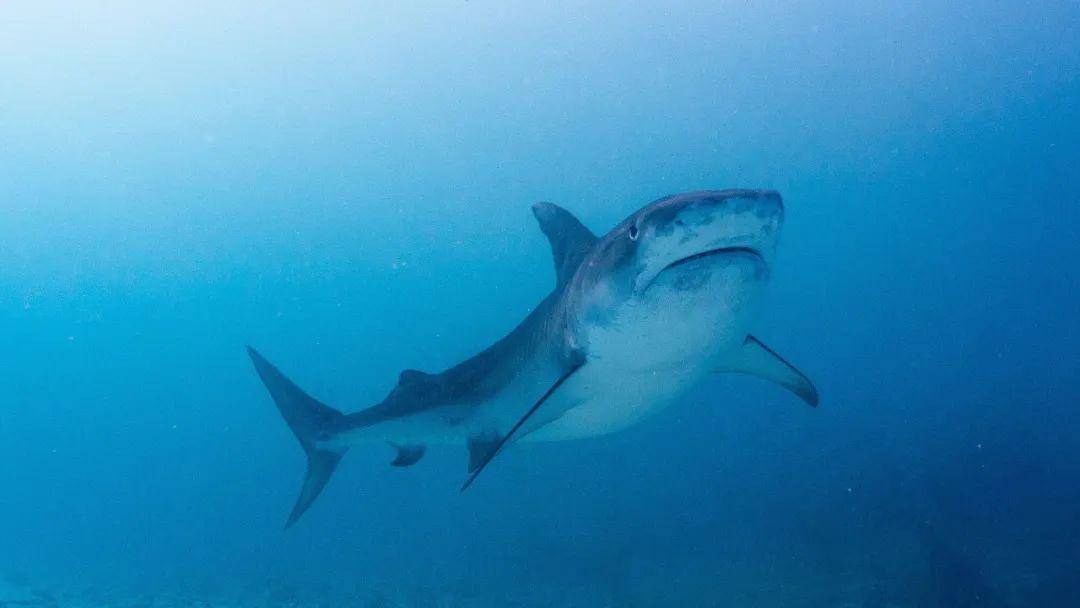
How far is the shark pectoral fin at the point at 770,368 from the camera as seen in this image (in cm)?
499

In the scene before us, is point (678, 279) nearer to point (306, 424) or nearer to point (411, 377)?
point (411, 377)

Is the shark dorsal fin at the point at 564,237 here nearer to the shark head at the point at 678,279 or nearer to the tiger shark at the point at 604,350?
the tiger shark at the point at 604,350

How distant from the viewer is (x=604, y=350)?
410 centimetres

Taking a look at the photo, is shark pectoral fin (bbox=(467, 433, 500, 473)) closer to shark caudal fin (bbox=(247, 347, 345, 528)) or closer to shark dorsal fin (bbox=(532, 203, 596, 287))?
shark dorsal fin (bbox=(532, 203, 596, 287))

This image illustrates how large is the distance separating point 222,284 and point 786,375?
105m

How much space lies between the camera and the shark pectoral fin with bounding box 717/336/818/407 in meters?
4.99

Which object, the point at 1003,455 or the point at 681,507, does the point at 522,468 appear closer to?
the point at 681,507

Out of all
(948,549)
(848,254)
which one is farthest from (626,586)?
(848,254)

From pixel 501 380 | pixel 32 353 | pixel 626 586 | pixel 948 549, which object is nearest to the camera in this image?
pixel 501 380

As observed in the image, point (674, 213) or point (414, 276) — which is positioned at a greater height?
point (674, 213)

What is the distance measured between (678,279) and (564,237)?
8.77 feet

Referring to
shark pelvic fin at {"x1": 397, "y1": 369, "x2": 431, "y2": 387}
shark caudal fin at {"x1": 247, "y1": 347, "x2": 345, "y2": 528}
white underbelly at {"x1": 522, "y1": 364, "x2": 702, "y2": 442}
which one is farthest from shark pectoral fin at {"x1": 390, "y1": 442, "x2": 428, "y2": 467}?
white underbelly at {"x1": 522, "y1": 364, "x2": 702, "y2": 442}

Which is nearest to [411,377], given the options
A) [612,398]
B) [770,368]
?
[612,398]

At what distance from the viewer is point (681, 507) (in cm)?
2155
